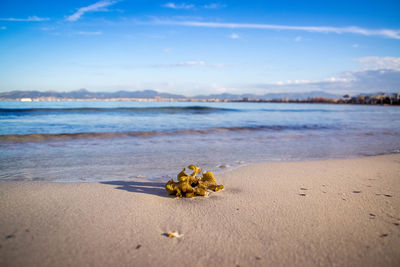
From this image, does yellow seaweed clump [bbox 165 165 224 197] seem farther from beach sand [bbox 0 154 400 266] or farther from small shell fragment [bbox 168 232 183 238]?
small shell fragment [bbox 168 232 183 238]

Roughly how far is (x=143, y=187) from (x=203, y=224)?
126 cm

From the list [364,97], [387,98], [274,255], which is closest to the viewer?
[274,255]

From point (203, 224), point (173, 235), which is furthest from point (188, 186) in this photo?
point (173, 235)

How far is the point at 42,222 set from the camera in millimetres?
2027

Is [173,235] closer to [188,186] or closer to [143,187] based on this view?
[188,186]

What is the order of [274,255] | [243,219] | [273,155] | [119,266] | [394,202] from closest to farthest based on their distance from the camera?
[119,266], [274,255], [243,219], [394,202], [273,155]

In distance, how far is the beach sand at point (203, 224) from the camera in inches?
62.9

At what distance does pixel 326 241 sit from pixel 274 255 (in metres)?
0.48

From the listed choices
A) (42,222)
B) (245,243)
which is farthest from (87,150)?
(245,243)

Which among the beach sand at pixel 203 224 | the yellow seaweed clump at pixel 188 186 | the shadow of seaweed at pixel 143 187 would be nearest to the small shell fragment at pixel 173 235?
the beach sand at pixel 203 224

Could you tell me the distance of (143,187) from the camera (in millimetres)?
3064

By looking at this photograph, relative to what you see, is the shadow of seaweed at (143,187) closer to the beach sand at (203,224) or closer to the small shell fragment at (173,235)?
the beach sand at (203,224)

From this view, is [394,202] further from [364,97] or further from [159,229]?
[364,97]

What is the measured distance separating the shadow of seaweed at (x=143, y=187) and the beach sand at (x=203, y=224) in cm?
1
